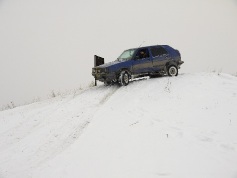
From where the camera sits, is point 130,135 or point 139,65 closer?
point 130,135

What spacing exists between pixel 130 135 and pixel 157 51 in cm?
808

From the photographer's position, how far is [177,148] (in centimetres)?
666

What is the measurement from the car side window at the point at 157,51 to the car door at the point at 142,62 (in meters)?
0.31

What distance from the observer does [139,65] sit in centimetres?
1405

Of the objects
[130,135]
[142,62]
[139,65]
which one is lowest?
[130,135]

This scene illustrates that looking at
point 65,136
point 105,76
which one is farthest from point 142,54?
point 65,136

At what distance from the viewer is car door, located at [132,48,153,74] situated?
13.9m

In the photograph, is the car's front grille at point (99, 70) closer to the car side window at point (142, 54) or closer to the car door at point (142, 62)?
the car door at point (142, 62)

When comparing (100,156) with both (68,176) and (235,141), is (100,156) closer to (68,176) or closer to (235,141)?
(68,176)

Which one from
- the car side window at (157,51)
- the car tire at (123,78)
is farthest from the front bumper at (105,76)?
the car side window at (157,51)

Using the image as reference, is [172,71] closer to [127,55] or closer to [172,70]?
[172,70]

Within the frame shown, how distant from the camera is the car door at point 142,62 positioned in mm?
13947

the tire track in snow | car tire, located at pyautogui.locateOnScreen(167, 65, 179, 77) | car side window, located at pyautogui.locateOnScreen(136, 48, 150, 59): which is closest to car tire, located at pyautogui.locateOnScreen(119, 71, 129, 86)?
car side window, located at pyautogui.locateOnScreen(136, 48, 150, 59)

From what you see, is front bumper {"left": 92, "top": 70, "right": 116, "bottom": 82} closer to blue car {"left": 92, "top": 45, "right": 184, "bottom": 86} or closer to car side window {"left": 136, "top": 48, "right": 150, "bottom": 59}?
blue car {"left": 92, "top": 45, "right": 184, "bottom": 86}
